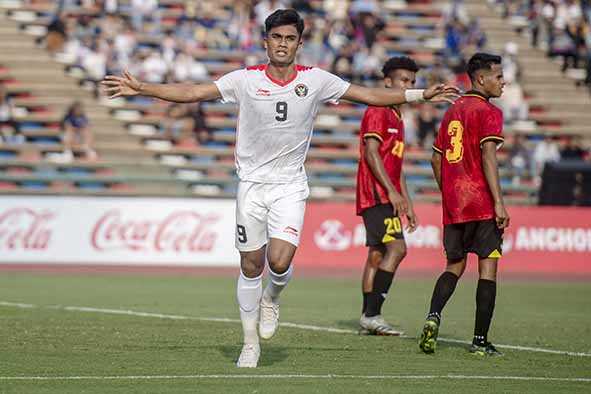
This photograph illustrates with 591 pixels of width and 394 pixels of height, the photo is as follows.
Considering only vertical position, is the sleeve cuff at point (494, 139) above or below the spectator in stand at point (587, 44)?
below

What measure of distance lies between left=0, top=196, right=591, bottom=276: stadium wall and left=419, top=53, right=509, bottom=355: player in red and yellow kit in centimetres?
1315

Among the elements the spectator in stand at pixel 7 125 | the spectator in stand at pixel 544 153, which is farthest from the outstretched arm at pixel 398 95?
the spectator in stand at pixel 544 153

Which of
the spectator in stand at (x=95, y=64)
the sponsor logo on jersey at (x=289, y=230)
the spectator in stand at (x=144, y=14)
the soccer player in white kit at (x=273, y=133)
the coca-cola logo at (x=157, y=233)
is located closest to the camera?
the soccer player in white kit at (x=273, y=133)

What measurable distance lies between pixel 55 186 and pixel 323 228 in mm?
7036

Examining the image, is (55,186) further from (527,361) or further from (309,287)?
(527,361)

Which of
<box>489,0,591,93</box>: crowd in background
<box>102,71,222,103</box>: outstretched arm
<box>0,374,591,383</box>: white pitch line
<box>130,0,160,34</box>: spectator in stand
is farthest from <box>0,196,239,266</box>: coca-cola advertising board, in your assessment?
<box>489,0,591,93</box>: crowd in background

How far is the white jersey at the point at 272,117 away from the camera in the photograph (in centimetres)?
987

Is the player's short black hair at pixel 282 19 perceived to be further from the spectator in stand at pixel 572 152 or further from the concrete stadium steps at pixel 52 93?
the spectator in stand at pixel 572 152

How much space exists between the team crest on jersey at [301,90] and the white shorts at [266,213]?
674 millimetres

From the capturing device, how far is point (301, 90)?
32.6 feet

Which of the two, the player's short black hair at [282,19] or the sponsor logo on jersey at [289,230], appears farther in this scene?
the sponsor logo on jersey at [289,230]

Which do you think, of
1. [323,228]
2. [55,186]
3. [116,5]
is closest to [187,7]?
[116,5]

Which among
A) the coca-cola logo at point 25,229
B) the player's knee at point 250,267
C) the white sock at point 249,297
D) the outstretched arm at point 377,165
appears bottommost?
the coca-cola logo at point 25,229

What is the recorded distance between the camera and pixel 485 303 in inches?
431
